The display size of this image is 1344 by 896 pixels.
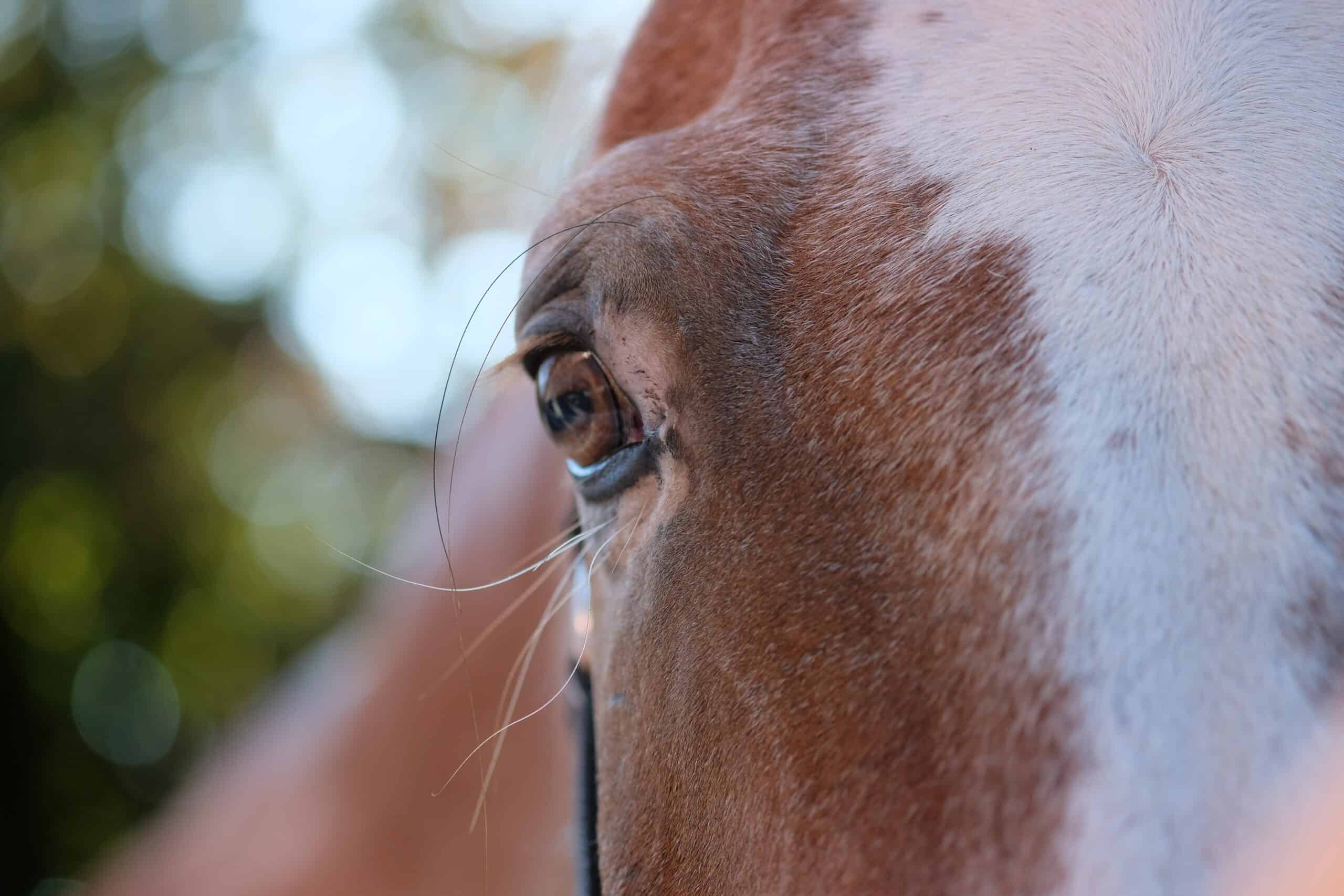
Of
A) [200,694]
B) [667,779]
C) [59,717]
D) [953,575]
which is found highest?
[953,575]

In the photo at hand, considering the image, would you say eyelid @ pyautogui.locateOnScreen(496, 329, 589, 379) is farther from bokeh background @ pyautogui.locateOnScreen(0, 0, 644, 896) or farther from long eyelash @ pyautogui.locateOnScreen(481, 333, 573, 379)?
bokeh background @ pyautogui.locateOnScreen(0, 0, 644, 896)

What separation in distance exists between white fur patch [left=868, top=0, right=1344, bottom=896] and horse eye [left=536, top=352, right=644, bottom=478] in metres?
0.24

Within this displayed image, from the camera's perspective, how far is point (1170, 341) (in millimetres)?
461

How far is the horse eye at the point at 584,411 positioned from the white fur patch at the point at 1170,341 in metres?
0.24

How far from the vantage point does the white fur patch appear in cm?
39

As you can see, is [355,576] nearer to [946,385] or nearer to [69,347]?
[69,347]

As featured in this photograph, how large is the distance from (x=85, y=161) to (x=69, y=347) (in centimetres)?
133

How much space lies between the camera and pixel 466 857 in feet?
4.53

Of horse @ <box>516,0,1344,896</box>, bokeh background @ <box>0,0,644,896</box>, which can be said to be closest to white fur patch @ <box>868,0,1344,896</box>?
horse @ <box>516,0,1344,896</box>

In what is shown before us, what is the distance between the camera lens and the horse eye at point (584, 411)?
71 centimetres

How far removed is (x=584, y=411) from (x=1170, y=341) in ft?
1.29

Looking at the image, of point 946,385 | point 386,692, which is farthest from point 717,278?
point 386,692

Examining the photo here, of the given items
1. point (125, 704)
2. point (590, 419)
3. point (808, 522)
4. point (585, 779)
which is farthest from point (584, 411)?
point (125, 704)

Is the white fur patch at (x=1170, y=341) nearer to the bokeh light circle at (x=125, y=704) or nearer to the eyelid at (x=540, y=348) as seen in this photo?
the eyelid at (x=540, y=348)
